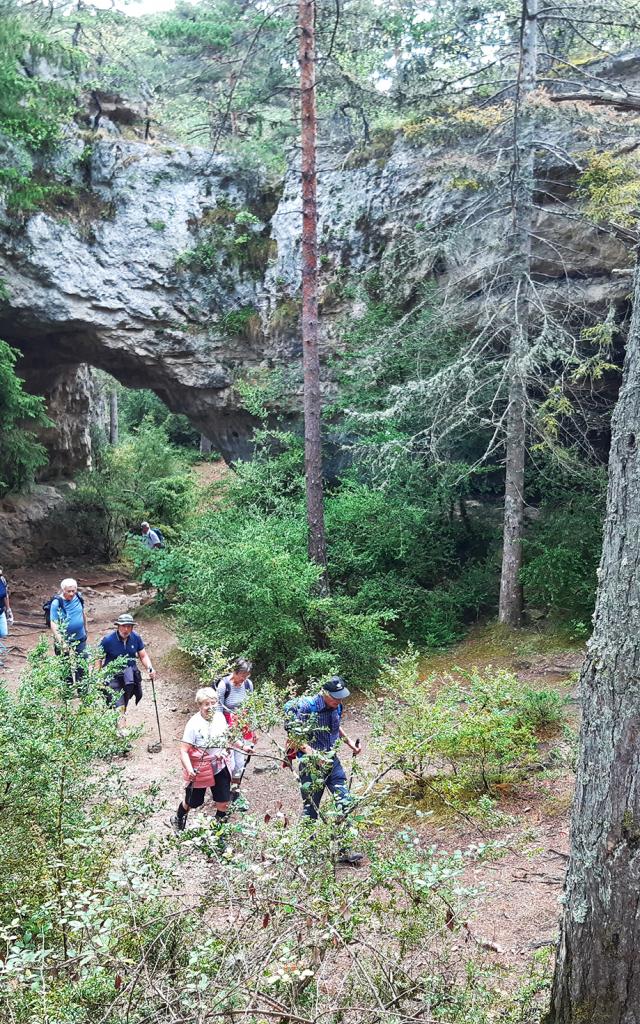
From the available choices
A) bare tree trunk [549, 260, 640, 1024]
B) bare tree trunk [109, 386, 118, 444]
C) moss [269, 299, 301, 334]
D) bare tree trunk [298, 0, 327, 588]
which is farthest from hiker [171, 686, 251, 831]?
bare tree trunk [109, 386, 118, 444]

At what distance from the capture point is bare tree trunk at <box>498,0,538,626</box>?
32.2 ft

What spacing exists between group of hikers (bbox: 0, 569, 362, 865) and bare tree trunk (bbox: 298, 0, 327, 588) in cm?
434

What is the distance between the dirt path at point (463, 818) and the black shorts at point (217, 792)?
0.16 meters

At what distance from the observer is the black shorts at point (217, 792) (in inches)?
241

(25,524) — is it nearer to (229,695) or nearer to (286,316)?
(286,316)

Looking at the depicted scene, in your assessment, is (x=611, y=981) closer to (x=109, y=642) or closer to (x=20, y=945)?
(x=20, y=945)

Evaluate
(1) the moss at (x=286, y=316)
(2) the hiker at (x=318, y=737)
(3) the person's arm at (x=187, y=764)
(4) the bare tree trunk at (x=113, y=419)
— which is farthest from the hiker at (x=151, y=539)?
(4) the bare tree trunk at (x=113, y=419)

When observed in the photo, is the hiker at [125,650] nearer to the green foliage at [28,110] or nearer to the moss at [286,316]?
the moss at [286,316]

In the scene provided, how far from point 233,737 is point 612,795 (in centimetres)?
221

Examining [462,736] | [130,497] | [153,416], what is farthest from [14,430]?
[153,416]

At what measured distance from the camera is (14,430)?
14953 millimetres

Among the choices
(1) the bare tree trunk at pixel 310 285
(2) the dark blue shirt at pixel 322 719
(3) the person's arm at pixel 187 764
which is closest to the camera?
(2) the dark blue shirt at pixel 322 719

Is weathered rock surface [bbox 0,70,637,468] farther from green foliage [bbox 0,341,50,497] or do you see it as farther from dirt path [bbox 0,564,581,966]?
dirt path [bbox 0,564,581,966]

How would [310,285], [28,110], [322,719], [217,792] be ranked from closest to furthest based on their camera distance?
[322,719] → [217,792] → [310,285] → [28,110]
